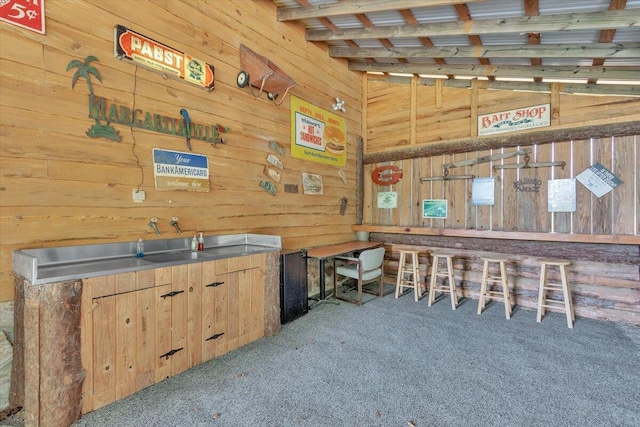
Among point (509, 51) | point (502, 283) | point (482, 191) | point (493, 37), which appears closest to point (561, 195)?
point (482, 191)

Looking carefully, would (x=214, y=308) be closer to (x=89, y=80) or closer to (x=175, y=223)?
(x=175, y=223)

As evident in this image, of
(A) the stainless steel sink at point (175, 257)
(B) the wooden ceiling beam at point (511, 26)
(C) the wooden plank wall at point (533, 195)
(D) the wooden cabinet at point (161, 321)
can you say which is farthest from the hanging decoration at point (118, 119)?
(C) the wooden plank wall at point (533, 195)

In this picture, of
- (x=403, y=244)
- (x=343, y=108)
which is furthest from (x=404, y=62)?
(x=403, y=244)

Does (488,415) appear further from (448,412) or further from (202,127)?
(202,127)

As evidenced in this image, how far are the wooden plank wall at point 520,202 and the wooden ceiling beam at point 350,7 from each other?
1.97 metres

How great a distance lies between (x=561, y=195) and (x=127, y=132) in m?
4.83

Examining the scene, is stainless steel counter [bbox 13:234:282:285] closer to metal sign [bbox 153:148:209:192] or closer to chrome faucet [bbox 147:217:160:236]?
chrome faucet [bbox 147:217:160:236]

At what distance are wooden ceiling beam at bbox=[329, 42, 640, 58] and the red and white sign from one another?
3539mm

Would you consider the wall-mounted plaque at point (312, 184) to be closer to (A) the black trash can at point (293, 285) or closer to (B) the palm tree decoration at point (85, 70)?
(A) the black trash can at point (293, 285)

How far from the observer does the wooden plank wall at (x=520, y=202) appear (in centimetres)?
345

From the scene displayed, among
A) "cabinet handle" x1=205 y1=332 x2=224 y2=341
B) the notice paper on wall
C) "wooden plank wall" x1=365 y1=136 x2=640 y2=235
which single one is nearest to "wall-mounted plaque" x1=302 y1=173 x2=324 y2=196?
"wooden plank wall" x1=365 y1=136 x2=640 y2=235

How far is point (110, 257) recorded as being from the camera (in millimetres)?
2334

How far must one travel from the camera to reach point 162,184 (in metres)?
2.67

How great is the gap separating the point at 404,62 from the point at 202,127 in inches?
132
